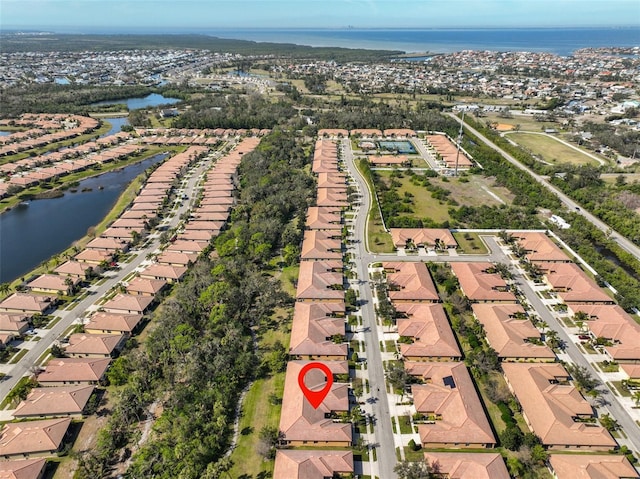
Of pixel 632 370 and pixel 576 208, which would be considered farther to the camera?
pixel 576 208

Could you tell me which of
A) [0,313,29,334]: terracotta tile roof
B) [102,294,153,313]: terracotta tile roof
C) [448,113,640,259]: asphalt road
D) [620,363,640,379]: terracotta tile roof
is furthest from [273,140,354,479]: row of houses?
[448,113,640,259]: asphalt road

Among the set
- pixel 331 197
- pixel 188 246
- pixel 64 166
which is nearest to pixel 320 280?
pixel 188 246

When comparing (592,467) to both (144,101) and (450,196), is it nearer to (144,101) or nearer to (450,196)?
(450,196)

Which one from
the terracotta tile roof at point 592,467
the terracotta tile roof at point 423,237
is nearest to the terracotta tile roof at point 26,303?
the terracotta tile roof at point 423,237

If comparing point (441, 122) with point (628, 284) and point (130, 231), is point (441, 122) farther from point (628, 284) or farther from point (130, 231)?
point (130, 231)

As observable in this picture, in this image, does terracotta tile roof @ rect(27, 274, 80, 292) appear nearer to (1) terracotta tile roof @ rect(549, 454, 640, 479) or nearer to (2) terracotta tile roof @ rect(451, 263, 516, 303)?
(2) terracotta tile roof @ rect(451, 263, 516, 303)

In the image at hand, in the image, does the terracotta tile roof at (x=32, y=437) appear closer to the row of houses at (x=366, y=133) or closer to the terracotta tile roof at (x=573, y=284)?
the terracotta tile roof at (x=573, y=284)

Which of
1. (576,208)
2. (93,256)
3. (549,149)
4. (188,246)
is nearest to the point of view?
(93,256)
